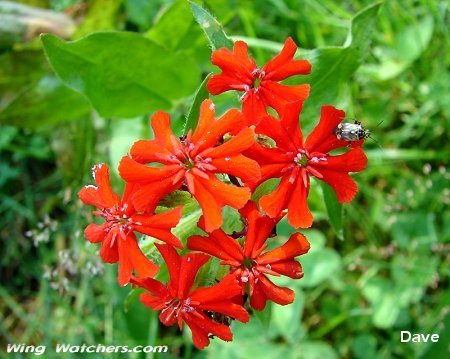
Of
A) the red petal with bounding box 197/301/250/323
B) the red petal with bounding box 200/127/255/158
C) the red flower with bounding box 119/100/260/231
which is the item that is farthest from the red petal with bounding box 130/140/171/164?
the red petal with bounding box 197/301/250/323

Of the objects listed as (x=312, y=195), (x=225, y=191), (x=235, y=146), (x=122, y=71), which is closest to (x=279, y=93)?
(x=235, y=146)

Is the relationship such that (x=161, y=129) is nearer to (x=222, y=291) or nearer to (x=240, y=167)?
(x=240, y=167)

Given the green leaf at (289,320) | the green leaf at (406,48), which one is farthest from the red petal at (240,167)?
the green leaf at (406,48)

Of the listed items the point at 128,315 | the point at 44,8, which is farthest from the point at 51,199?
the point at 44,8

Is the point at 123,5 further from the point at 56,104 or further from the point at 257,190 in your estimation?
the point at 257,190

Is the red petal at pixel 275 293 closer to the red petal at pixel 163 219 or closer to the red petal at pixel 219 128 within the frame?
the red petal at pixel 163 219

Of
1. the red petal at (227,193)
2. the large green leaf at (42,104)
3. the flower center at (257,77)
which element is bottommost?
the red petal at (227,193)
